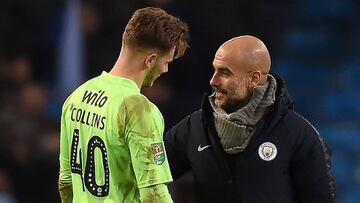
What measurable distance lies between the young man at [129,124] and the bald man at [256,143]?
13.4 inches

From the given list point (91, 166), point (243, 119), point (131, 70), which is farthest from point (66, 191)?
point (243, 119)

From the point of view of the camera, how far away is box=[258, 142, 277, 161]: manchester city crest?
11.7ft

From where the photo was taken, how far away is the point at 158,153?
319 centimetres

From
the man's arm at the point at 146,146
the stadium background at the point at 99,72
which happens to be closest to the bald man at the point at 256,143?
the man's arm at the point at 146,146

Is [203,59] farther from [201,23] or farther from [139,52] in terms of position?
[139,52]

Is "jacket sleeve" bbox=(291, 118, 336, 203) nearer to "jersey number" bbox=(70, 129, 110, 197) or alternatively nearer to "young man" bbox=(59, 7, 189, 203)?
"young man" bbox=(59, 7, 189, 203)

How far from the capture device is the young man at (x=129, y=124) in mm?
3146

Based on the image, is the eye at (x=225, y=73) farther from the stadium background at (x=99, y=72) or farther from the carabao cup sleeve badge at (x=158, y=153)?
the stadium background at (x=99, y=72)

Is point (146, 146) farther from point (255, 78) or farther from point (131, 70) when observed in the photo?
point (255, 78)

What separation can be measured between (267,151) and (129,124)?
0.66 metres

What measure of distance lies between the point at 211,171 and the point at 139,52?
653 millimetres

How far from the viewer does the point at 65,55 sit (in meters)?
7.18

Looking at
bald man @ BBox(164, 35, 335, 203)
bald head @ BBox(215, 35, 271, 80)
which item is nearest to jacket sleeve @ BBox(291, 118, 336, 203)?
bald man @ BBox(164, 35, 335, 203)

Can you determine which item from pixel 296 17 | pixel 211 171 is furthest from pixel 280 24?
pixel 211 171
